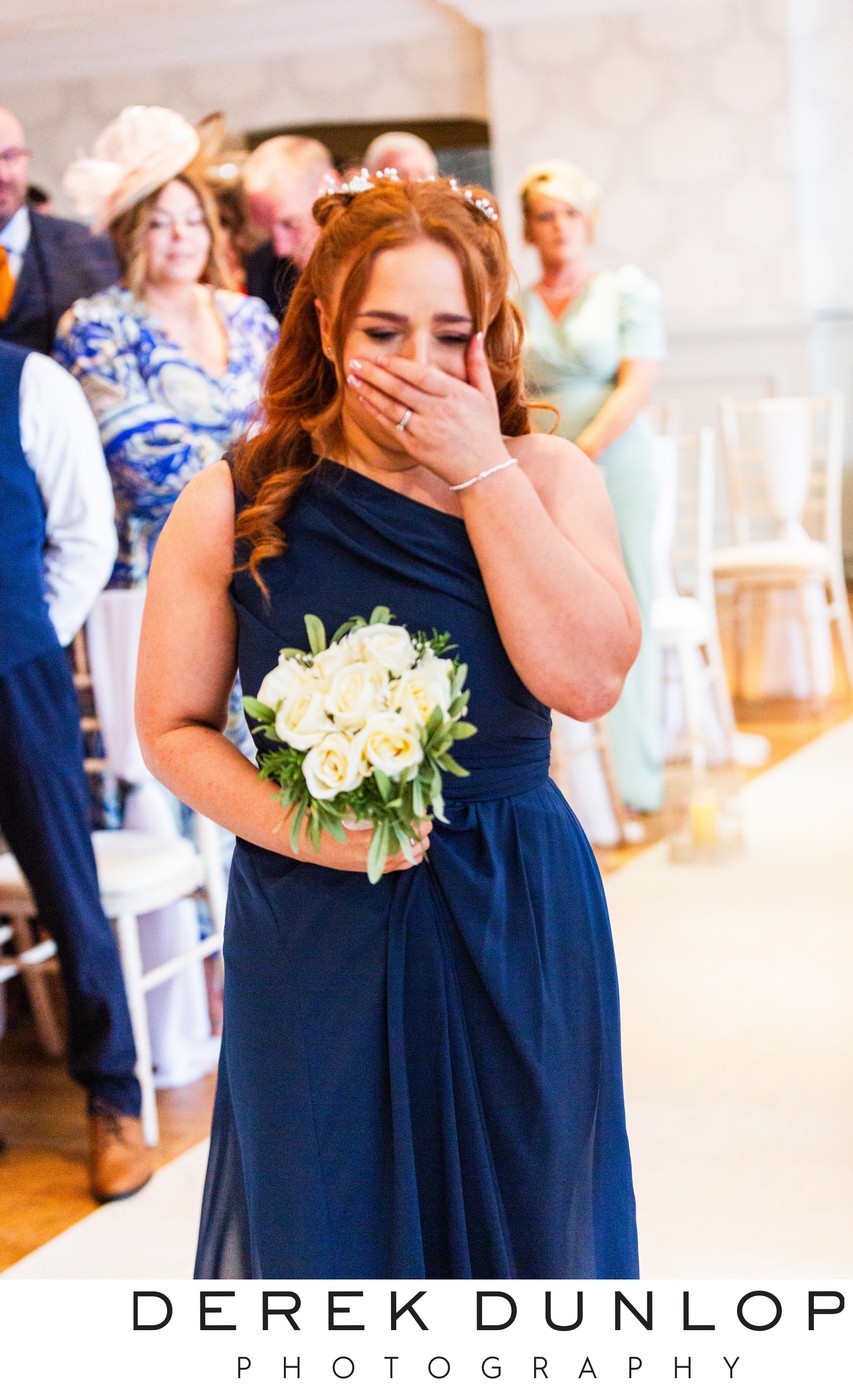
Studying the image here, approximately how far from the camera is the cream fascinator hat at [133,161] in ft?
10.9

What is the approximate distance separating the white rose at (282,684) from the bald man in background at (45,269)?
2.51 m

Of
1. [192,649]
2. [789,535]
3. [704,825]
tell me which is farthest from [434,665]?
[789,535]

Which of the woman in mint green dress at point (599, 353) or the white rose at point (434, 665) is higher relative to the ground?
the woman in mint green dress at point (599, 353)

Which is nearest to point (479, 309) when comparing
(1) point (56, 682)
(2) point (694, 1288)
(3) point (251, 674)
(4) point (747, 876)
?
(3) point (251, 674)

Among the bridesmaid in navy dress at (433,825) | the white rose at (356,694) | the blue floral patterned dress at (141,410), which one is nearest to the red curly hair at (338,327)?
the bridesmaid in navy dress at (433,825)

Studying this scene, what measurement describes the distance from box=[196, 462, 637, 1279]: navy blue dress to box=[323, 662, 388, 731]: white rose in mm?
191

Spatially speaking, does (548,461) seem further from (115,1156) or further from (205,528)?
(115,1156)

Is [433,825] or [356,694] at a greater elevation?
[356,694]

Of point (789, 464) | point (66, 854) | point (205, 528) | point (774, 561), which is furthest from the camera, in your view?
point (789, 464)

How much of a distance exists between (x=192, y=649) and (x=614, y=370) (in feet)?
11.2

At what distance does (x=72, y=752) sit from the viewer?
2.77 meters

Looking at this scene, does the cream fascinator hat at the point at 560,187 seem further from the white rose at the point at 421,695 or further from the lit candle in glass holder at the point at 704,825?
the white rose at the point at 421,695

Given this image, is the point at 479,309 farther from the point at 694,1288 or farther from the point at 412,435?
the point at 694,1288

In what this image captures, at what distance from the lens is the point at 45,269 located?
11.8ft
